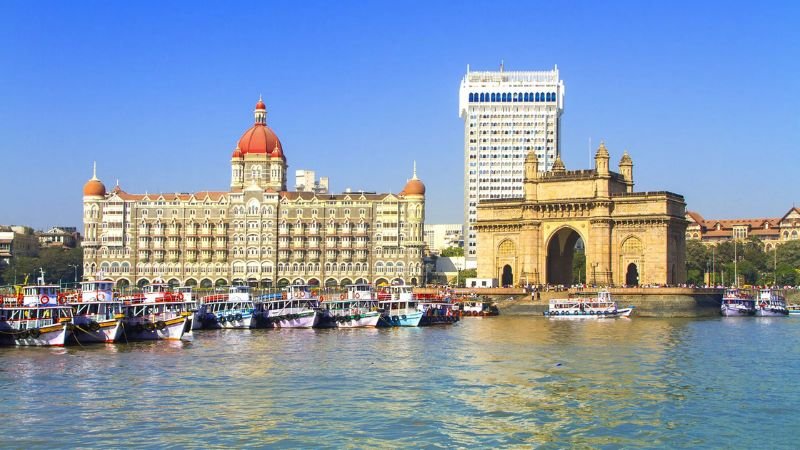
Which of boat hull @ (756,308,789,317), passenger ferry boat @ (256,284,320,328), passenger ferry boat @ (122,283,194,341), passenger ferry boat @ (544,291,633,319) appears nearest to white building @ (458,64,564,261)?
boat hull @ (756,308,789,317)

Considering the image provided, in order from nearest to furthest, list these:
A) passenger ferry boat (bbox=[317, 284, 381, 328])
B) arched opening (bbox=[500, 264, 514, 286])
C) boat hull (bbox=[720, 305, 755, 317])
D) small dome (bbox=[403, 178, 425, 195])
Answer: passenger ferry boat (bbox=[317, 284, 381, 328])
boat hull (bbox=[720, 305, 755, 317])
arched opening (bbox=[500, 264, 514, 286])
small dome (bbox=[403, 178, 425, 195])

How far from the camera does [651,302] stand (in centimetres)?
10425

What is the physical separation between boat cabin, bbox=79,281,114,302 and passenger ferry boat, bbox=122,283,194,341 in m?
2.07

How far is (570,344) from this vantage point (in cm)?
6750

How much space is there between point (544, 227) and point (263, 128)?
6089 cm

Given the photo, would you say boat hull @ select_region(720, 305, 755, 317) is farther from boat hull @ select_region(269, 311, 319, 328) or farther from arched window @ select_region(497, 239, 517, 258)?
boat hull @ select_region(269, 311, 319, 328)

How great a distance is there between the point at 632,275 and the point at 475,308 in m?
21.3

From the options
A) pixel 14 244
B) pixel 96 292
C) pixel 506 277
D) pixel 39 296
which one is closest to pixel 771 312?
pixel 506 277

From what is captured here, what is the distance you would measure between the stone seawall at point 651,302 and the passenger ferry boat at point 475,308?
1.14 meters

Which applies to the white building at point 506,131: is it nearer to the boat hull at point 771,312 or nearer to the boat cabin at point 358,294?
the boat hull at point 771,312

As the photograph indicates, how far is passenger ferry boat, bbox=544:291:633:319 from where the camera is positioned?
330 feet

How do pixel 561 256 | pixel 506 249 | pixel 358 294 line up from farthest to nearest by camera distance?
pixel 561 256 → pixel 506 249 → pixel 358 294

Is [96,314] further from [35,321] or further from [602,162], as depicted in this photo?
A: [602,162]

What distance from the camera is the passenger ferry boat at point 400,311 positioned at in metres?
86.7
